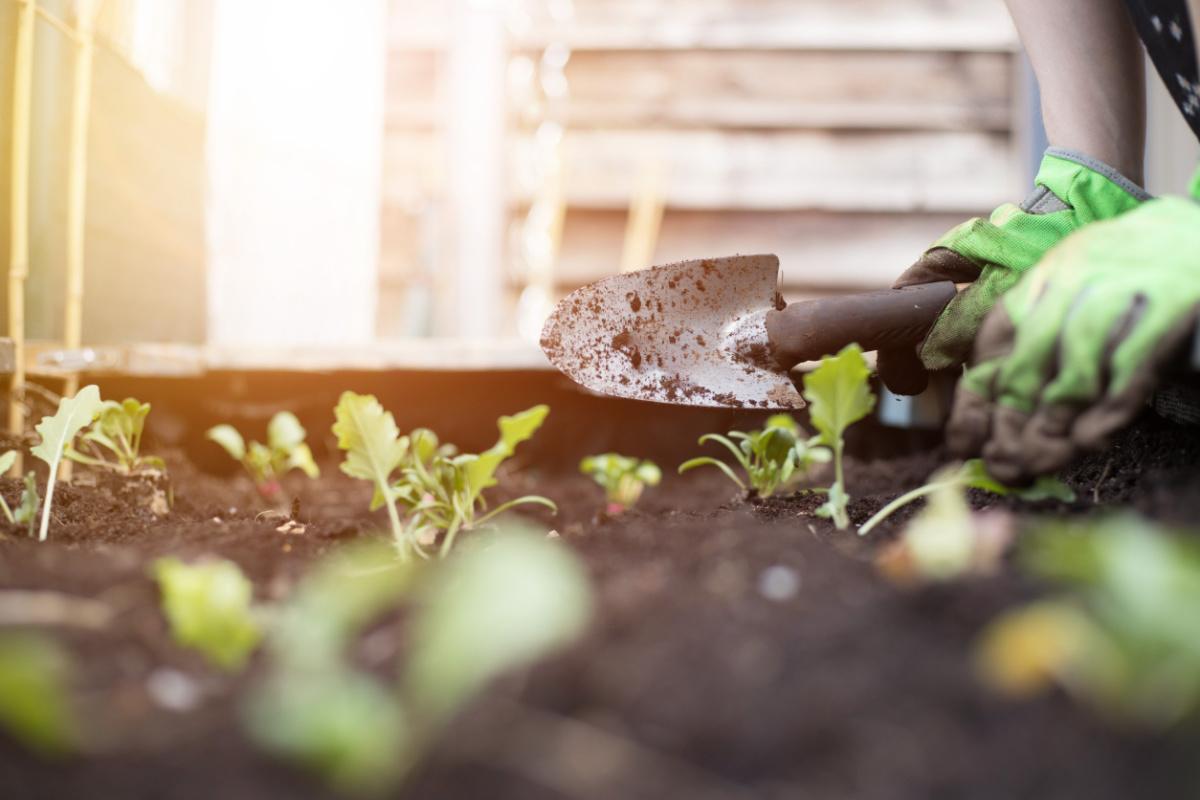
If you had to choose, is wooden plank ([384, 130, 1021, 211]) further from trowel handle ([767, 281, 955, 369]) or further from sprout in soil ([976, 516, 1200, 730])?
sprout in soil ([976, 516, 1200, 730])

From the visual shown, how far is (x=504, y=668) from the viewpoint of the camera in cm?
42

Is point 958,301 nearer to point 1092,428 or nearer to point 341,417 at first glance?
point 1092,428

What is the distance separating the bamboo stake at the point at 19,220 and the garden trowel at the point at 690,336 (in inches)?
29.8

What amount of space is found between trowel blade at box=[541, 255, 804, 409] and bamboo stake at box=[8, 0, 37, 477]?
0.76m

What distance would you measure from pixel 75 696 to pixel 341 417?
0.44 metres

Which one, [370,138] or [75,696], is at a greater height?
[370,138]

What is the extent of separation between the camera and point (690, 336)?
125 cm

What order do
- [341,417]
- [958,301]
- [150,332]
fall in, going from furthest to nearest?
[150,332], [958,301], [341,417]

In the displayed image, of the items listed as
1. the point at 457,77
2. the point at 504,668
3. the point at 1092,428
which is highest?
the point at 457,77

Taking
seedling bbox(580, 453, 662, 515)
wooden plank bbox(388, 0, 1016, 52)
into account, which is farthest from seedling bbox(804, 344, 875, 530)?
wooden plank bbox(388, 0, 1016, 52)

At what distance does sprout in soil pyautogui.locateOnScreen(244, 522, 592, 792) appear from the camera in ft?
1.19

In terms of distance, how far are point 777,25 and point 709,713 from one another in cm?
301

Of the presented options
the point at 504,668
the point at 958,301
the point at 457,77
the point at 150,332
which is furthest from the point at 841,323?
the point at 457,77

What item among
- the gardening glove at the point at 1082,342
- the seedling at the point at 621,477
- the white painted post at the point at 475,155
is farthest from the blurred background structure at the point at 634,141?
the gardening glove at the point at 1082,342
